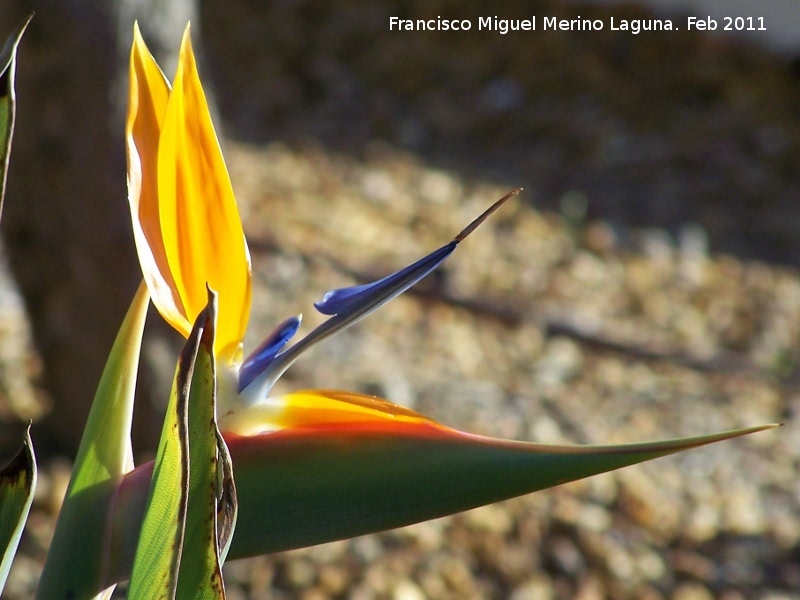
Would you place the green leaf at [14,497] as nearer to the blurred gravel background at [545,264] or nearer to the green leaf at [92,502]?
the green leaf at [92,502]

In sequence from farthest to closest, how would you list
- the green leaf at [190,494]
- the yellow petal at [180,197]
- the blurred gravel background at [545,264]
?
the blurred gravel background at [545,264]
the yellow petal at [180,197]
the green leaf at [190,494]

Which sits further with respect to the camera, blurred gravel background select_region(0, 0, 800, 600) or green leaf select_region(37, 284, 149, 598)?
blurred gravel background select_region(0, 0, 800, 600)

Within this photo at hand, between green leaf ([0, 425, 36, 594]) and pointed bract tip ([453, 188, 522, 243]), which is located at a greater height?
pointed bract tip ([453, 188, 522, 243])

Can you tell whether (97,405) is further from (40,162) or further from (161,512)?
(40,162)

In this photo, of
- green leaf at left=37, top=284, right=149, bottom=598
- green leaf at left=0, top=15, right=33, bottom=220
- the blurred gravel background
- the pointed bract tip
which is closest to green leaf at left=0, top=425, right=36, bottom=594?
green leaf at left=37, top=284, right=149, bottom=598

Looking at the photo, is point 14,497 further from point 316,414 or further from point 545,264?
point 545,264

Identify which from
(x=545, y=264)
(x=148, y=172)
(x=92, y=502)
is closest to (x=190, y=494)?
(x=92, y=502)

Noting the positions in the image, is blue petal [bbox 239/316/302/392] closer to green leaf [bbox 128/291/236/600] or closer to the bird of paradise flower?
the bird of paradise flower

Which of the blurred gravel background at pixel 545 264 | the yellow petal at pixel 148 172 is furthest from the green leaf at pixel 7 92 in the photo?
the blurred gravel background at pixel 545 264
